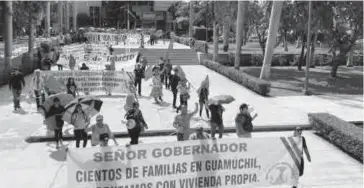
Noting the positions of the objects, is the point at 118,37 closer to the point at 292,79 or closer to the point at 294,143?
the point at 292,79

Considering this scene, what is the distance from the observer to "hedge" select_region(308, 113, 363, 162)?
1170 cm

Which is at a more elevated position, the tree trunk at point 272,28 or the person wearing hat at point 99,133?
the tree trunk at point 272,28

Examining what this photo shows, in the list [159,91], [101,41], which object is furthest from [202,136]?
[101,41]

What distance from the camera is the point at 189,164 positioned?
7.90 m

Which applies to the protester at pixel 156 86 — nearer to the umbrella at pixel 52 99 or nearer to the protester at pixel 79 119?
the umbrella at pixel 52 99

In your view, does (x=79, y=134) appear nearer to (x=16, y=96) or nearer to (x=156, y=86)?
(x=16, y=96)

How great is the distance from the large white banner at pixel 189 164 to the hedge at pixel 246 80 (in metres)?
12.9

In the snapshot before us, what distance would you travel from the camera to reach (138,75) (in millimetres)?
19312

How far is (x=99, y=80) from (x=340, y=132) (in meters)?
10.1

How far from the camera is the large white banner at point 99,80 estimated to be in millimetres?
17938

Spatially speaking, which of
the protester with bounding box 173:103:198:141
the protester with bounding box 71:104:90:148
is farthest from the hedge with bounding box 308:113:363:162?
the protester with bounding box 71:104:90:148

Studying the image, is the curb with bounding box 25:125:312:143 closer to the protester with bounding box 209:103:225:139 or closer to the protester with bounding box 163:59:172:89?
the protester with bounding box 209:103:225:139

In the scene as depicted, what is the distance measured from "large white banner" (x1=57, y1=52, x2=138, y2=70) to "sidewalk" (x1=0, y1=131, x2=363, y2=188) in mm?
9253

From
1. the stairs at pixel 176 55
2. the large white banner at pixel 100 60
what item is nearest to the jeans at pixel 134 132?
the large white banner at pixel 100 60
